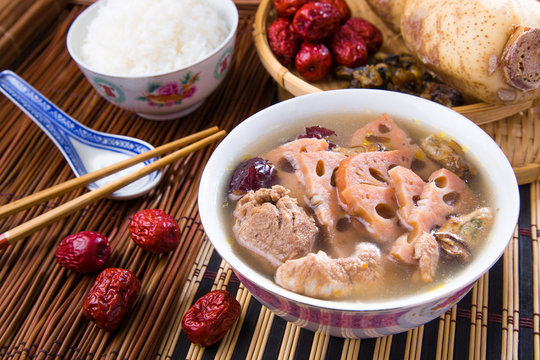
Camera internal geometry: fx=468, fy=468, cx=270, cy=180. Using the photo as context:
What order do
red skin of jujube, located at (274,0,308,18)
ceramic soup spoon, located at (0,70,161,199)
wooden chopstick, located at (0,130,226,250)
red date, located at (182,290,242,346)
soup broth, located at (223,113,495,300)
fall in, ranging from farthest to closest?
red skin of jujube, located at (274,0,308,18) → ceramic soup spoon, located at (0,70,161,199) → wooden chopstick, located at (0,130,226,250) → red date, located at (182,290,242,346) → soup broth, located at (223,113,495,300)

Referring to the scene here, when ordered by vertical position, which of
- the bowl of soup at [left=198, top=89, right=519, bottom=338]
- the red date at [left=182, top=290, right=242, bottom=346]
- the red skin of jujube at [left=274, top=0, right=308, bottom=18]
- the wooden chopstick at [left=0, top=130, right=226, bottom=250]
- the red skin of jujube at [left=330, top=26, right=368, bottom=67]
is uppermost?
the red skin of jujube at [left=274, top=0, right=308, bottom=18]

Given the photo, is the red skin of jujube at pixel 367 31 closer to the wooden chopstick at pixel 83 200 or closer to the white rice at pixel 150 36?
the white rice at pixel 150 36

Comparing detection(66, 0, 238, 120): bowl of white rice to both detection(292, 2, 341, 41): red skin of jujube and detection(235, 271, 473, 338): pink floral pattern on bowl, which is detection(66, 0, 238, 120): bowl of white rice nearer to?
detection(292, 2, 341, 41): red skin of jujube

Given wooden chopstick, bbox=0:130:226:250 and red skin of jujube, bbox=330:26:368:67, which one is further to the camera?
red skin of jujube, bbox=330:26:368:67

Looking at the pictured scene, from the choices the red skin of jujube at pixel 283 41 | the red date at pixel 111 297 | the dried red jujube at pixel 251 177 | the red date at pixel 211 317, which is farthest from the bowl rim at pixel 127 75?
the red date at pixel 211 317

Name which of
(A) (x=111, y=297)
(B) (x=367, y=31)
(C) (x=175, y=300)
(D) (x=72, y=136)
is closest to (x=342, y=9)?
(B) (x=367, y=31)

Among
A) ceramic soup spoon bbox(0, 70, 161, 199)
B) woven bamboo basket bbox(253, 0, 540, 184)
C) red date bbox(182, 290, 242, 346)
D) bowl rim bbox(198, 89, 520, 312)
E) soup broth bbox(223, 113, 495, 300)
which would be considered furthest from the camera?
ceramic soup spoon bbox(0, 70, 161, 199)

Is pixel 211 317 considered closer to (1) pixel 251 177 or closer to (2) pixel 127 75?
(1) pixel 251 177

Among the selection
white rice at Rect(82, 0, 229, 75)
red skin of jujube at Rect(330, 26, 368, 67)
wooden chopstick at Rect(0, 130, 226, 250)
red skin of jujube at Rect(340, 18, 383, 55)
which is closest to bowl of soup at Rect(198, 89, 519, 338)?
wooden chopstick at Rect(0, 130, 226, 250)
